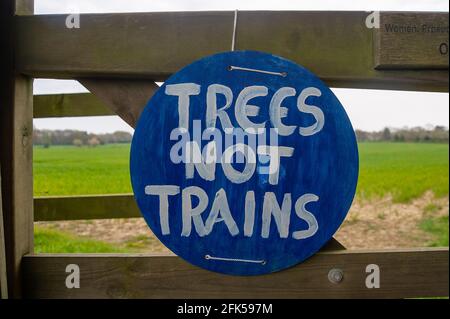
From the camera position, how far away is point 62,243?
2.52 meters

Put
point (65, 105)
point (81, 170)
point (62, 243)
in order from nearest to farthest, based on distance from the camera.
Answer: point (65, 105) → point (81, 170) → point (62, 243)

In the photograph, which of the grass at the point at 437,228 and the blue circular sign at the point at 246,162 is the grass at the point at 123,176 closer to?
the grass at the point at 437,228

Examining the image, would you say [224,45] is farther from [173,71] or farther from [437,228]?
[437,228]

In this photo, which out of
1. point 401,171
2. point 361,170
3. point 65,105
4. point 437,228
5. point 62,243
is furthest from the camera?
point 401,171

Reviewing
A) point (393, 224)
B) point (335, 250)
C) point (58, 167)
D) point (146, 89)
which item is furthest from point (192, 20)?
point (393, 224)

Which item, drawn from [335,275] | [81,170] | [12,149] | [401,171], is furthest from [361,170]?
[12,149]

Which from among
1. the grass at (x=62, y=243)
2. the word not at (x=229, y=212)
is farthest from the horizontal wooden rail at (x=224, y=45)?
the grass at (x=62, y=243)

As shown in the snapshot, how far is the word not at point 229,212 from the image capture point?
1158mm

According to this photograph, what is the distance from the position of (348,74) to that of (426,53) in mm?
220

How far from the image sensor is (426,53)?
116cm

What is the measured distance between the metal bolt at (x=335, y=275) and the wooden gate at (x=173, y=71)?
0.4 inches

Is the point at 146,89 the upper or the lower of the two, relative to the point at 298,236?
upper

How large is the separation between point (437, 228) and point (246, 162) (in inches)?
162
